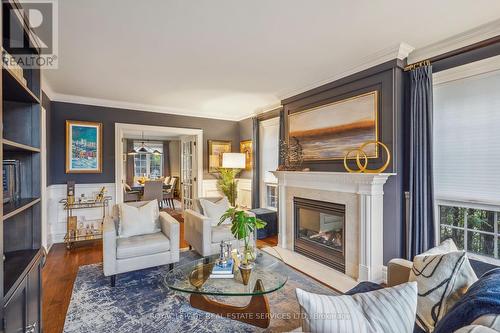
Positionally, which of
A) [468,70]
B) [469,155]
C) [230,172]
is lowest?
[230,172]

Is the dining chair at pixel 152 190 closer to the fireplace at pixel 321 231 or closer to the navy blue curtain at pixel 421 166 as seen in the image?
the fireplace at pixel 321 231

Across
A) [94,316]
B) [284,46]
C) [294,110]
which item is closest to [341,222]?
[294,110]

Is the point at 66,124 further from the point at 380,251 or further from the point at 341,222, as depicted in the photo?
the point at 380,251

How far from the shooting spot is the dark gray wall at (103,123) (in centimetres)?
440

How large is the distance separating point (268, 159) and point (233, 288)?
11.3 ft

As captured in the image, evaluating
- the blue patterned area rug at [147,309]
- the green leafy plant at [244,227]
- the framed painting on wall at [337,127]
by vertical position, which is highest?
the framed painting on wall at [337,127]

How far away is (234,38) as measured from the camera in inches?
97.0

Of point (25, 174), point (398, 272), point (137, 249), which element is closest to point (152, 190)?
point (137, 249)

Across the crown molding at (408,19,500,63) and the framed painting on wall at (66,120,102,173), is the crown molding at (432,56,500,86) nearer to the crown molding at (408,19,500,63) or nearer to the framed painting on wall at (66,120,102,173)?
the crown molding at (408,19,500,63)

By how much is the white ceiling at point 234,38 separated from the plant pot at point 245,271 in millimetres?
2099

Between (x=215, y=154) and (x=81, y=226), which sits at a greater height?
(x=215, y=154)

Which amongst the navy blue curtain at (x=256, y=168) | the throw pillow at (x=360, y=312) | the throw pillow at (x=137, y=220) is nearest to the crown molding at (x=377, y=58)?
the navy blue curtain at (x=256, y=168)

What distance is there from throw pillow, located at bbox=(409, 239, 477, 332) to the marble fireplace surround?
4.79ft

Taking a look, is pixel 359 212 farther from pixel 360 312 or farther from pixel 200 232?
pixel 360 312
